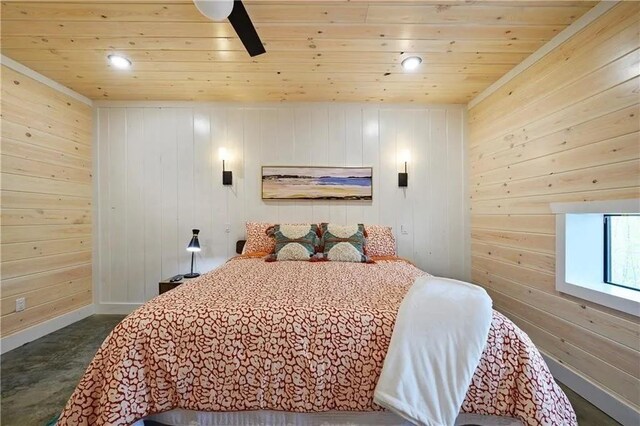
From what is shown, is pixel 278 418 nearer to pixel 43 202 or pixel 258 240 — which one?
pixel 258 240

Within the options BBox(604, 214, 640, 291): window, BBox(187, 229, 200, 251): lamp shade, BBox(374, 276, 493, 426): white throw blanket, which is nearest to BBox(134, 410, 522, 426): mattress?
BBox(374, 276, 493, 426): white throw blanket

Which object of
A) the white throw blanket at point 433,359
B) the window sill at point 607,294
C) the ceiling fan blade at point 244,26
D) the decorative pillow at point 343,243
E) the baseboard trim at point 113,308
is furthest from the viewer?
the baseboard trim at point 113,308

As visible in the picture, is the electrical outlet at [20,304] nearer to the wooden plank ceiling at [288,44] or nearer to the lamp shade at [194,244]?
the lamp shade at [194,244]

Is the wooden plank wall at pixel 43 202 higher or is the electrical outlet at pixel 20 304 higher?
the wooden plank wall at pixel 43 202

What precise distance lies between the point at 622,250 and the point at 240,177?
329 centimetres

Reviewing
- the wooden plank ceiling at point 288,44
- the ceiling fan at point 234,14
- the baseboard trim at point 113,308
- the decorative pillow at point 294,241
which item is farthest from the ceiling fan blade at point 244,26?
the baseboard trim at point 113,308

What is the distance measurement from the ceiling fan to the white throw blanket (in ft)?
5.30

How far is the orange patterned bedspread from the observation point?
1092 mm

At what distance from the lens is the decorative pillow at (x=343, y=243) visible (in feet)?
7.93

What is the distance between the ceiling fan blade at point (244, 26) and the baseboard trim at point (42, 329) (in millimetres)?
3056

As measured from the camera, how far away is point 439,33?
1873 mm

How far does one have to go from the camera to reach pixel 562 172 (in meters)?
1.84

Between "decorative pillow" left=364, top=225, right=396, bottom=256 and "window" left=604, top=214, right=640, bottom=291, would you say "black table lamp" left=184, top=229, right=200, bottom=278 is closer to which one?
"decorative pillow" left=364, top=225, right=396, bottom=256

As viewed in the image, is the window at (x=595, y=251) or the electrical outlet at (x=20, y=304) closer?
the window at (x=595, y=251)
